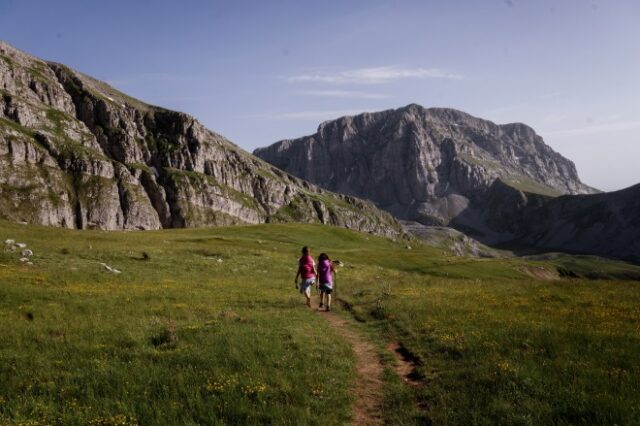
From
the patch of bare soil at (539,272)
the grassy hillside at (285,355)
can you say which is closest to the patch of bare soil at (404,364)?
the grassy hillside at (285,355)

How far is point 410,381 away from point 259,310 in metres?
12.9

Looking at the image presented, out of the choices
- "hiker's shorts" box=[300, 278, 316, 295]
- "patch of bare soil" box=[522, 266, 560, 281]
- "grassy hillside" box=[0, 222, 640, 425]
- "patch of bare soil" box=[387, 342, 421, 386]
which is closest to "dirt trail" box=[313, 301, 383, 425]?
"grassy hillside" box=[0, 222, 640, 425]

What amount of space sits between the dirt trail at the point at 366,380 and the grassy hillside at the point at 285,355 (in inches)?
13.9

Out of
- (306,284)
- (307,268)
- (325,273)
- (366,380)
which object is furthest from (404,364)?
(307,268)

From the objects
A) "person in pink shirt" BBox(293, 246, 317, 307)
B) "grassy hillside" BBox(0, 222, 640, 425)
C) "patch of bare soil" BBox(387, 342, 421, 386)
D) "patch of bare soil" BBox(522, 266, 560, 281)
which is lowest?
"patch of bare soil" BBox(522, 266, 560, 281)

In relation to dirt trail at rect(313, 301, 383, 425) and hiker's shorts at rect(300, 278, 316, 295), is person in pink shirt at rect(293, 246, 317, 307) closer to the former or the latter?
hiker's shorts at rect(300, 278, 316, 295)

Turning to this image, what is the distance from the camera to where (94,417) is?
34.6 ft

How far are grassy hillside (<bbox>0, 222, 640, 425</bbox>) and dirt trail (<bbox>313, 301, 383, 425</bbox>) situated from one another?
1.16 ft

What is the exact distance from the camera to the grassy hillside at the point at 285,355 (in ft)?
35.6

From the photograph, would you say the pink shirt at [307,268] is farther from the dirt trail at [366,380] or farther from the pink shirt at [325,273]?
the dirt trail at [366,380]

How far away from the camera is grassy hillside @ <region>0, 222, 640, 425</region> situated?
10859 millimetres

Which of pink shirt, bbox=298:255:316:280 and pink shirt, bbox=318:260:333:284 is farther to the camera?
pink shirt, bbox=298:255:316:280

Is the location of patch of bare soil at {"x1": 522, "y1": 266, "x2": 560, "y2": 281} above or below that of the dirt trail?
below

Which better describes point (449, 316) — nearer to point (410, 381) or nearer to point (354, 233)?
point (410, 381)
